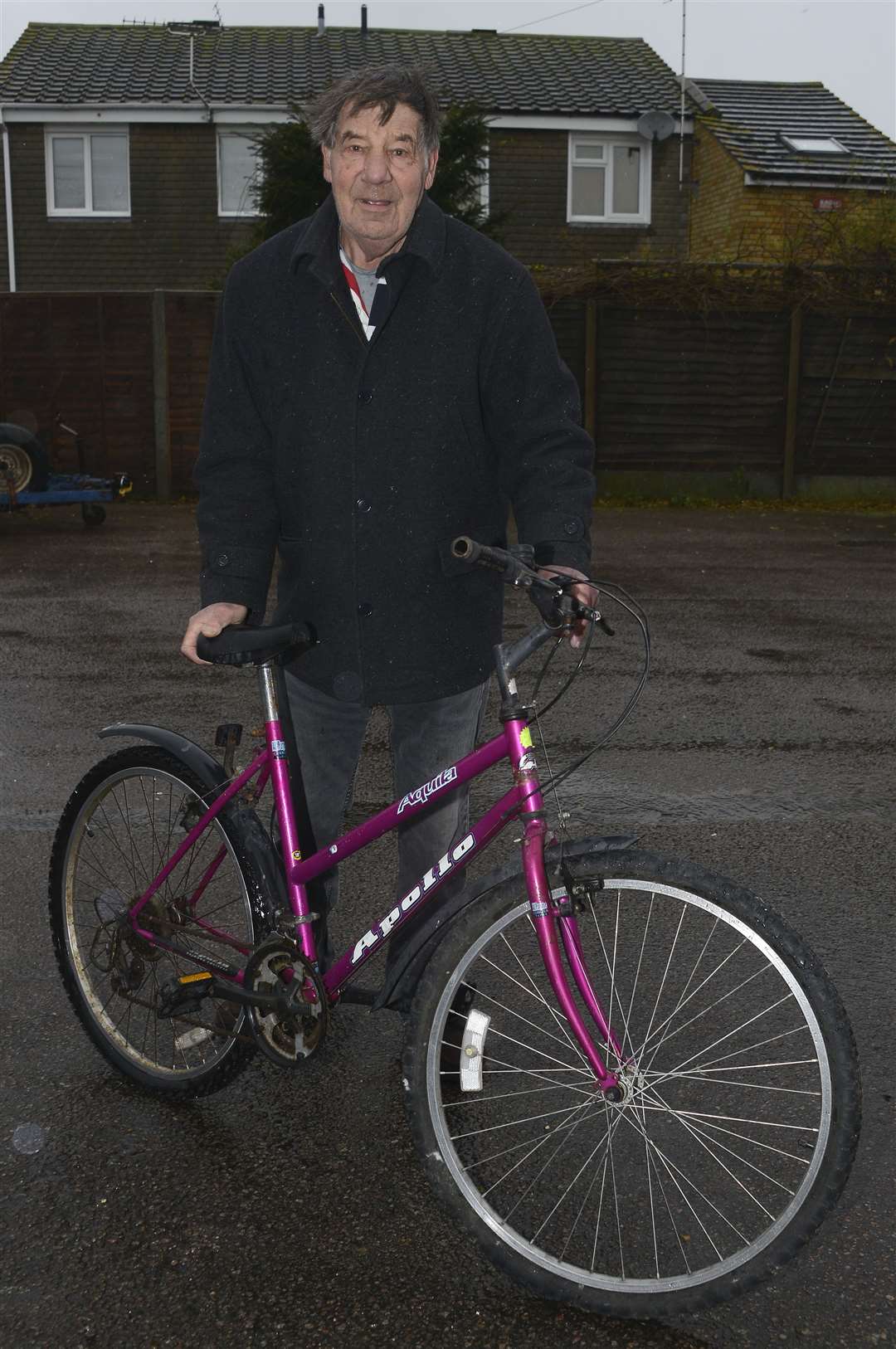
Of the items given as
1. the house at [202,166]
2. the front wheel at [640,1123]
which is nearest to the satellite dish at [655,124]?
the house at [202,166]

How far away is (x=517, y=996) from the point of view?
3.75m

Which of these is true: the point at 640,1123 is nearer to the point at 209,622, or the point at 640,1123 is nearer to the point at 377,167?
the point at 209,622

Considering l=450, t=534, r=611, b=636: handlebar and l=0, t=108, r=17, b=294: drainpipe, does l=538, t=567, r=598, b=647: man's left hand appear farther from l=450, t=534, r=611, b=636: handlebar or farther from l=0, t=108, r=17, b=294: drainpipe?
l=0, t=108, r=17, b=294: drainpipe

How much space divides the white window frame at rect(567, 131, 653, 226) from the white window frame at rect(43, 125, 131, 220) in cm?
783

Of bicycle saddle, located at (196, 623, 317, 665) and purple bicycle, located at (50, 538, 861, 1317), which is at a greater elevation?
bicycle saddle, located at (196, 623, 317, 665)

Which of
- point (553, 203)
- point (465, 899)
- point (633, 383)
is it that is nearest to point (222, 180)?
point (553, 203)

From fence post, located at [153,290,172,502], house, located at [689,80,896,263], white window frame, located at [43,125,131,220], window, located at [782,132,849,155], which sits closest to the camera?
fence post, located at [153,290,172,502]

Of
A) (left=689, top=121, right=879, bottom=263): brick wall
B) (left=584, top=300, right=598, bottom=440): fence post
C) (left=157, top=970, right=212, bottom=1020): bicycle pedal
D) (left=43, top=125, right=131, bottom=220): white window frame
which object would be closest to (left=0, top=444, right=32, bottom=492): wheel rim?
(left=584, top=300, right=598, bottom=440): fence post

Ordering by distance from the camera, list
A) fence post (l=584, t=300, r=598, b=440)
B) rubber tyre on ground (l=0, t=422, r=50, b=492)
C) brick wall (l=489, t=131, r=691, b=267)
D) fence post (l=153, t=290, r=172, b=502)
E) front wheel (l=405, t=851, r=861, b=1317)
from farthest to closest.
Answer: brick wall (l=489, t=131, r=691, b=267), fence post (l=584, t=300, r=598, b=440), fence post (l=153, t=290, r=172, b=502), rubber tyre on ground (l=0, t=422, r=50, b=492), front wheel (l=405, t=851, r=861, b=1317)

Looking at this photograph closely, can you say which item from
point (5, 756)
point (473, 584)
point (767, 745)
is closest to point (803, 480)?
point (767, 745)

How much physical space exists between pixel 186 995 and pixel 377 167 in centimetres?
187

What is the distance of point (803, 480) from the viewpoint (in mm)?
16703

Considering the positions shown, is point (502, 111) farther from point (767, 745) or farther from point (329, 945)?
point (329, 945)

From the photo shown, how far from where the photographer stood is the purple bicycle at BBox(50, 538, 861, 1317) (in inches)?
101
